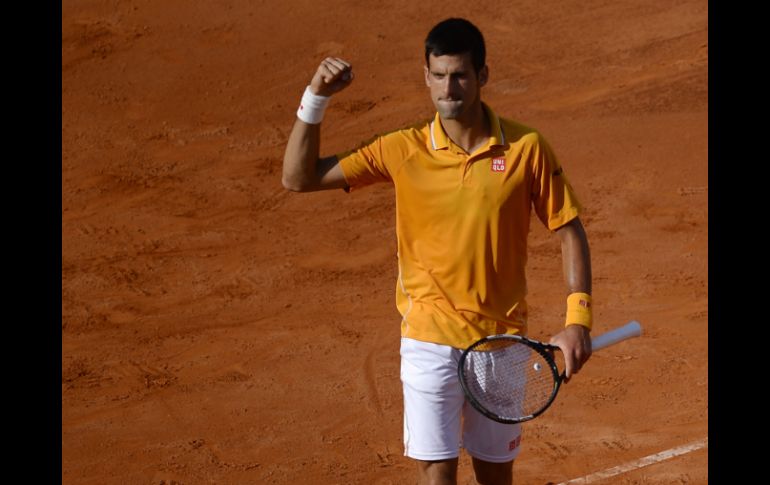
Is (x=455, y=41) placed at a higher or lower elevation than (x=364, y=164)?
higher

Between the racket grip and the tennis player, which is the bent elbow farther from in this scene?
the racket grip

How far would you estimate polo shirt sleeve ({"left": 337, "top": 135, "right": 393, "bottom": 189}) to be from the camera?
5375 mm

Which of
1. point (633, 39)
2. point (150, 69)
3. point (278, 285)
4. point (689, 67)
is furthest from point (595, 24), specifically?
point (278, 285)

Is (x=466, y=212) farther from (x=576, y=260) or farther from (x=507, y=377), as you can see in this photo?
(x=507, y=377)

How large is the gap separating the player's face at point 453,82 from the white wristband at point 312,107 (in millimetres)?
524

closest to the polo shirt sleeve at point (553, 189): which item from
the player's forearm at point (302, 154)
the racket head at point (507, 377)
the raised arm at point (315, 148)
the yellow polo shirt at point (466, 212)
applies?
the yellow polo shirt at point (466, 212)

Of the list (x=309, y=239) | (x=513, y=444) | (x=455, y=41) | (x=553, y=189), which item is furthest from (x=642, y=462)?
(x=309, y=239)

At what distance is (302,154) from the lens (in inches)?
206

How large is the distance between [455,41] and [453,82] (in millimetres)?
189

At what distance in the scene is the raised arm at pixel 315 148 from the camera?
5145 millimetres

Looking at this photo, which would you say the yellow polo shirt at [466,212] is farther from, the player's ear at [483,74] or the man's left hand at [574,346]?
the man's left hand at [574,346]

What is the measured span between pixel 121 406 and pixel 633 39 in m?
9.61

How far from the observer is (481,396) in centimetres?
527
